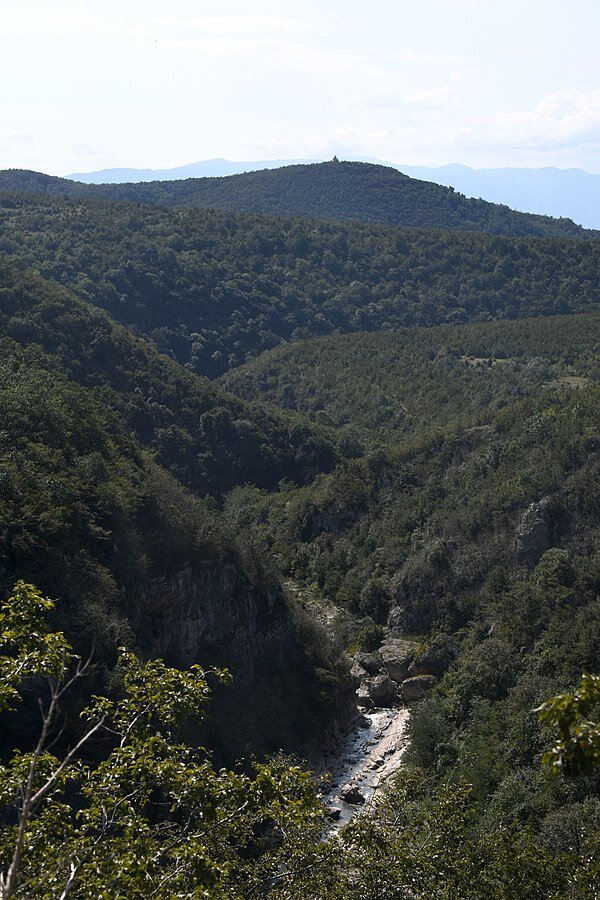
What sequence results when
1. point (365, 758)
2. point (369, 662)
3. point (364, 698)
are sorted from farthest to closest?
point (369, 662)
point (364, 698)
point (365, 758)

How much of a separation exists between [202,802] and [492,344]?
86.0 metres

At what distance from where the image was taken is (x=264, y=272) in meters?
123

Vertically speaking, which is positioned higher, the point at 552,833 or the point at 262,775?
the point at 262,775

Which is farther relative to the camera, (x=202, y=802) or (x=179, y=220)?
(x=179, y=220)

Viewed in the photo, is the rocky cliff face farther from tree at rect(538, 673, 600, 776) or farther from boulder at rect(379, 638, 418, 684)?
tree at rect(538, 673, 600, 776)

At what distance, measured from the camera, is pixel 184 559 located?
134 ft

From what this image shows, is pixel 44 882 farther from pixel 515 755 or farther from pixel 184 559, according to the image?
pixel 184 559

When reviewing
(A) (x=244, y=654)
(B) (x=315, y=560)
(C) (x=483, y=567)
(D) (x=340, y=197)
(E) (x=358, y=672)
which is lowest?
(E) (x=358, y=672)

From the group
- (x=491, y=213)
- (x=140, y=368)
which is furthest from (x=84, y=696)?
(x=491, y=213)

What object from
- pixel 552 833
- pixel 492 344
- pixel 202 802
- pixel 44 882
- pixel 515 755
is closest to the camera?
pixel 44 882

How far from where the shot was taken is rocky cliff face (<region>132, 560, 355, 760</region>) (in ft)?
123

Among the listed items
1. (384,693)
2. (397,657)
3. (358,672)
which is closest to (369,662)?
(358,672)

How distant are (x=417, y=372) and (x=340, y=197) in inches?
3931

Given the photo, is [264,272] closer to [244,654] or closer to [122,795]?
[244,654]
